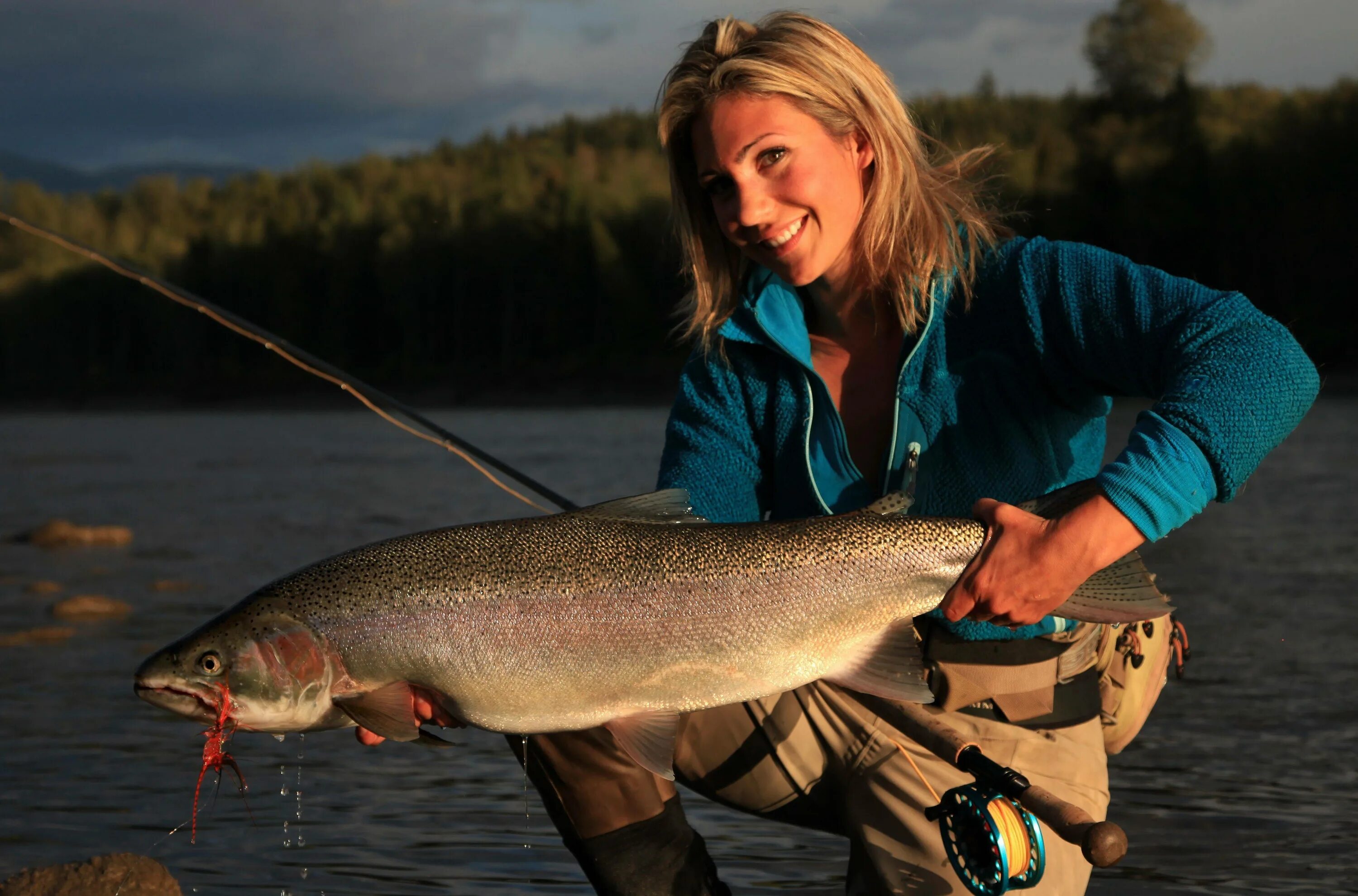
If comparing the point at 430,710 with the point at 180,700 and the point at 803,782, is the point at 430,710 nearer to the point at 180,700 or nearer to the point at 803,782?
the point at 180,700

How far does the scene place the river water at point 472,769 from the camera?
4.58 meters

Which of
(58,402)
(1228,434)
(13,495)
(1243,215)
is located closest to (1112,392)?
(1228,434)

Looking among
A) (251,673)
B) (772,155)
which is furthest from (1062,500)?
(251,673)

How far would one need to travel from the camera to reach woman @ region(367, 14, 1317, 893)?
3225mm

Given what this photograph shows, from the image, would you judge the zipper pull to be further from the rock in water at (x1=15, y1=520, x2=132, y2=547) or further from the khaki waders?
the rock in water at (x1=15, y1=520, x2=132, y2=547)

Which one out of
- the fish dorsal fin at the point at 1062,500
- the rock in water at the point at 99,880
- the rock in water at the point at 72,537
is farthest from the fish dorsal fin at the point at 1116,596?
the rock in water at the point at 72,537

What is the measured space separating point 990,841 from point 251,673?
1453 mm

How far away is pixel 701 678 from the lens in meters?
3.03

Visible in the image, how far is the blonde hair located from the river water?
6.26ft

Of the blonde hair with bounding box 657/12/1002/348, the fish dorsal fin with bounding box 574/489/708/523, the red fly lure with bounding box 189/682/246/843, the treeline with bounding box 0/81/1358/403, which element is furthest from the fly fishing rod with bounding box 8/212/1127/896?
the treeline with bounding box 0/81/1358/403

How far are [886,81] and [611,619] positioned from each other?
137cm

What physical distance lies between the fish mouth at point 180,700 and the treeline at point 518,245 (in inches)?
1422

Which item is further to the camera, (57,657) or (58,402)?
(58,402)

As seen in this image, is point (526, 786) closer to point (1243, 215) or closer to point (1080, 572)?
point (1080, 572)
